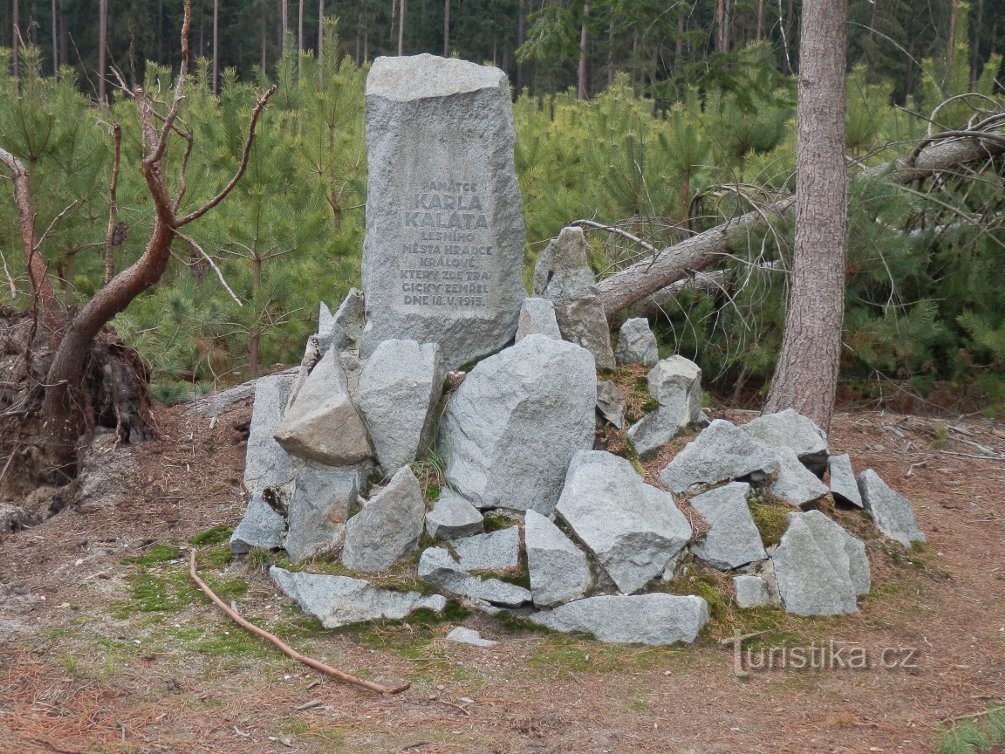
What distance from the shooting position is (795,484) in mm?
5164

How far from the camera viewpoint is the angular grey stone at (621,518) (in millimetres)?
4516

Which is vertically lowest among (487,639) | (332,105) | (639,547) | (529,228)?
(487,639)

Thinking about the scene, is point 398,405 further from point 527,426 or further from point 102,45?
point 102,45

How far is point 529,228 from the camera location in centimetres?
934

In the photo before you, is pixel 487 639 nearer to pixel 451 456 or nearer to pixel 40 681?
pixel 451 456

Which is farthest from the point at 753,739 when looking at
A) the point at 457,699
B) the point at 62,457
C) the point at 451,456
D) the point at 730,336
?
the point at 730,336

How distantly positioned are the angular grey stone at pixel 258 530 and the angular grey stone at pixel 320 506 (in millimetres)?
124

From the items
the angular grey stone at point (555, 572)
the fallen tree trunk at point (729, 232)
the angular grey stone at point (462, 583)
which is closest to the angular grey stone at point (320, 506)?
the angular grey stone at point (462, 583)

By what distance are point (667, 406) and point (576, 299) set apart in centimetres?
79

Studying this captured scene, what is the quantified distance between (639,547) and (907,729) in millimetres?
1337

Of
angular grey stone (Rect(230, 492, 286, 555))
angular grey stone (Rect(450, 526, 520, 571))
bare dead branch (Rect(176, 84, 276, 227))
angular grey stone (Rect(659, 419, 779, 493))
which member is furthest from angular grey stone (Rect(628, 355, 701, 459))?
bare dead branch (Rect(176, 84, 276, 227))

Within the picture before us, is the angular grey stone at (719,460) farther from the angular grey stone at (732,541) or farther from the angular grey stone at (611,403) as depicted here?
the angular grey stone at (611,403)

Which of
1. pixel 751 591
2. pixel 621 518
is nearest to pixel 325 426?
pixel 621 518

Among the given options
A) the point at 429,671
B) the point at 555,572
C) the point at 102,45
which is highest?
the point at 102,45
